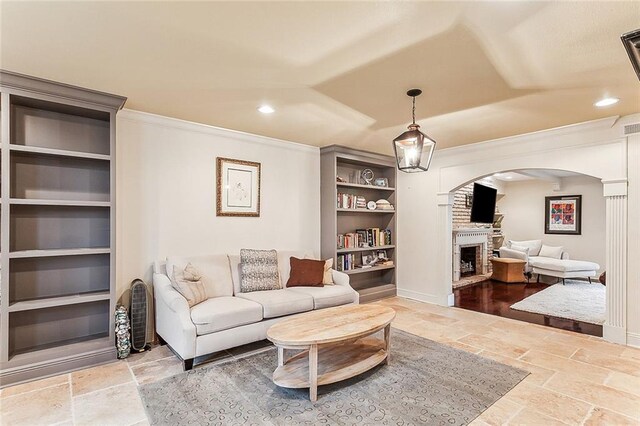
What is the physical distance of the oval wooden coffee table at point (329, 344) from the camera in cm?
238

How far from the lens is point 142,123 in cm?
357

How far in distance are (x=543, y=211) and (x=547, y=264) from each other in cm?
207

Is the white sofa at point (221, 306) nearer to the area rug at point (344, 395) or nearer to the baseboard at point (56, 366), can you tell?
the area rug at point (344, 395)

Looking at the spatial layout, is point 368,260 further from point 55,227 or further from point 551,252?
point 551,252

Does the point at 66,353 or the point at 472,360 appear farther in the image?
the point at 472,360

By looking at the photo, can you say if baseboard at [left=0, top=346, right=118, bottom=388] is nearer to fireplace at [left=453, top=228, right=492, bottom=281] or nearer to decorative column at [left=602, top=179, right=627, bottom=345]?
decorative column at [left=602, top=179, right=627, bottom=345]

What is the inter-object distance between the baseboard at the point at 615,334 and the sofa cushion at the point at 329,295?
2814 millimetres

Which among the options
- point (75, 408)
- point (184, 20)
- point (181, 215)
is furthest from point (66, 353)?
point (184, 20)

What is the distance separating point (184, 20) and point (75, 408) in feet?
8.80

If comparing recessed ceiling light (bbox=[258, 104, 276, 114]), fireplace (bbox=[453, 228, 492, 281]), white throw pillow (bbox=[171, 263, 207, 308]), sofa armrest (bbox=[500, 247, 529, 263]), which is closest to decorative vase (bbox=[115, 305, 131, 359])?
white throw pillow (bbox=[171, 263, 207, 308])

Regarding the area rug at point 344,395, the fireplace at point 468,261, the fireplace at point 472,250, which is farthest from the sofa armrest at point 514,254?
the area rug at point 344,395

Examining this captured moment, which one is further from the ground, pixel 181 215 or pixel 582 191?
pixel 582 191

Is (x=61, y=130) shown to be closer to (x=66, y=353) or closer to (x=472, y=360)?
(x=66, y=353)

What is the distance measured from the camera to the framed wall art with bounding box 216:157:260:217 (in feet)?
13.5
